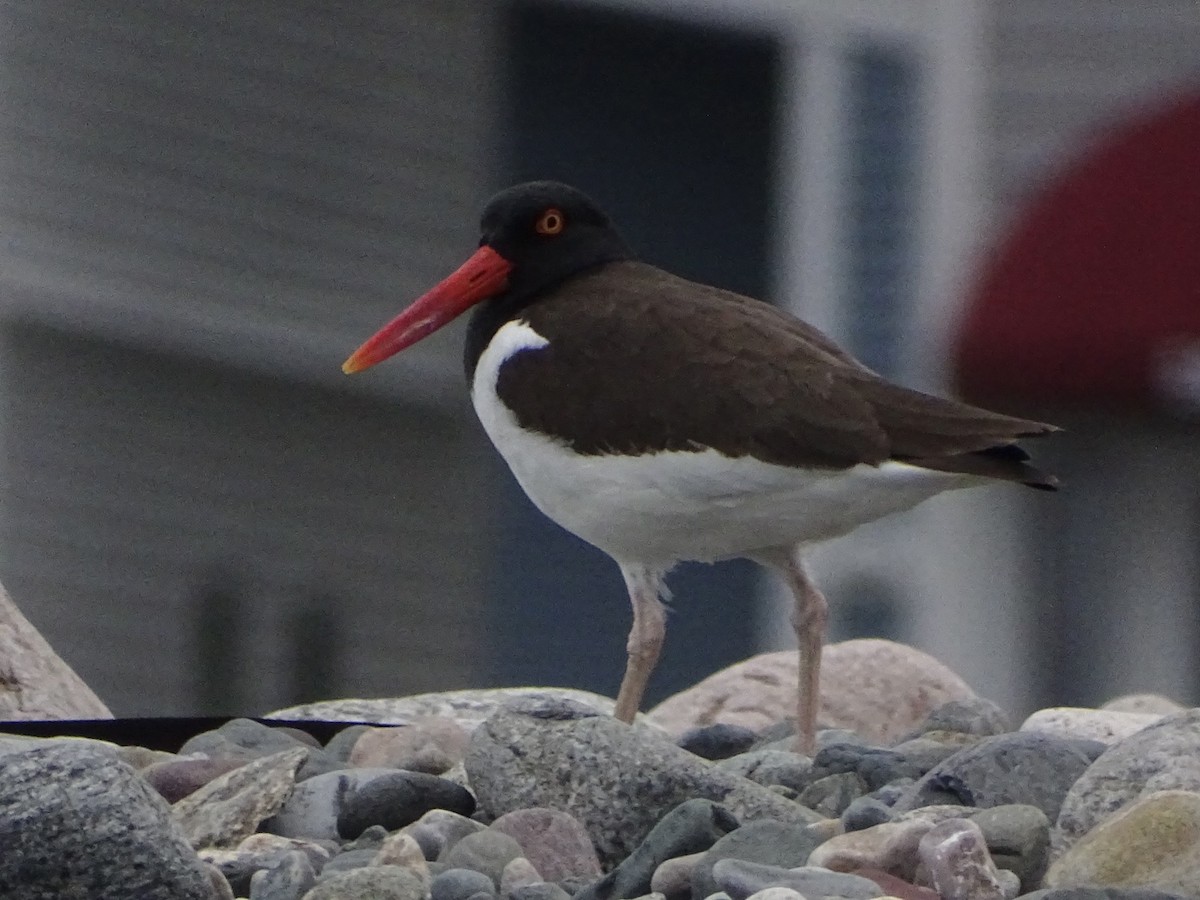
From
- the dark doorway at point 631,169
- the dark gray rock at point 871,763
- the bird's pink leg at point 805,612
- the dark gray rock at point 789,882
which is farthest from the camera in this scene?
the dark doorway at point 631,169

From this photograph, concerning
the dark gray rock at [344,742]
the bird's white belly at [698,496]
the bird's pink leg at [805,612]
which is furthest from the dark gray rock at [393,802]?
the bird's pink leg at [805,612]

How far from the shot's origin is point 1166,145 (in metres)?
12.9

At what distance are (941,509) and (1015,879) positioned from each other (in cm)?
980

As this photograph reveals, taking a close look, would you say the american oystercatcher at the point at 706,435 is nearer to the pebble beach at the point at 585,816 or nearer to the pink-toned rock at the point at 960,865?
the pebble beach at the point at 585,816

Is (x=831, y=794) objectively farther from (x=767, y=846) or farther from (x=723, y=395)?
(x=723, y=395)

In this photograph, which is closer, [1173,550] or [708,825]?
[708,825]

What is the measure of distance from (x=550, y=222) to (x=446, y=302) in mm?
352

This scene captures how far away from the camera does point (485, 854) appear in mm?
4211

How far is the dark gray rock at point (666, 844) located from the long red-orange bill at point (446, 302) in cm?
245

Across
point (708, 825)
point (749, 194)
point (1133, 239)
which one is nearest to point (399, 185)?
point (749, 194)

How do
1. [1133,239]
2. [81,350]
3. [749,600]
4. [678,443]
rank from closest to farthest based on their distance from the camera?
[678,443] → [1133,239] → [81,350] → [749,600]

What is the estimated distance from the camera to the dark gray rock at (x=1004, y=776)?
15.1ft

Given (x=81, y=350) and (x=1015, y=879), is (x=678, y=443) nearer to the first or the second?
(x=1015, y=879)

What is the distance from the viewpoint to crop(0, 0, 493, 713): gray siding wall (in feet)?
47.4
